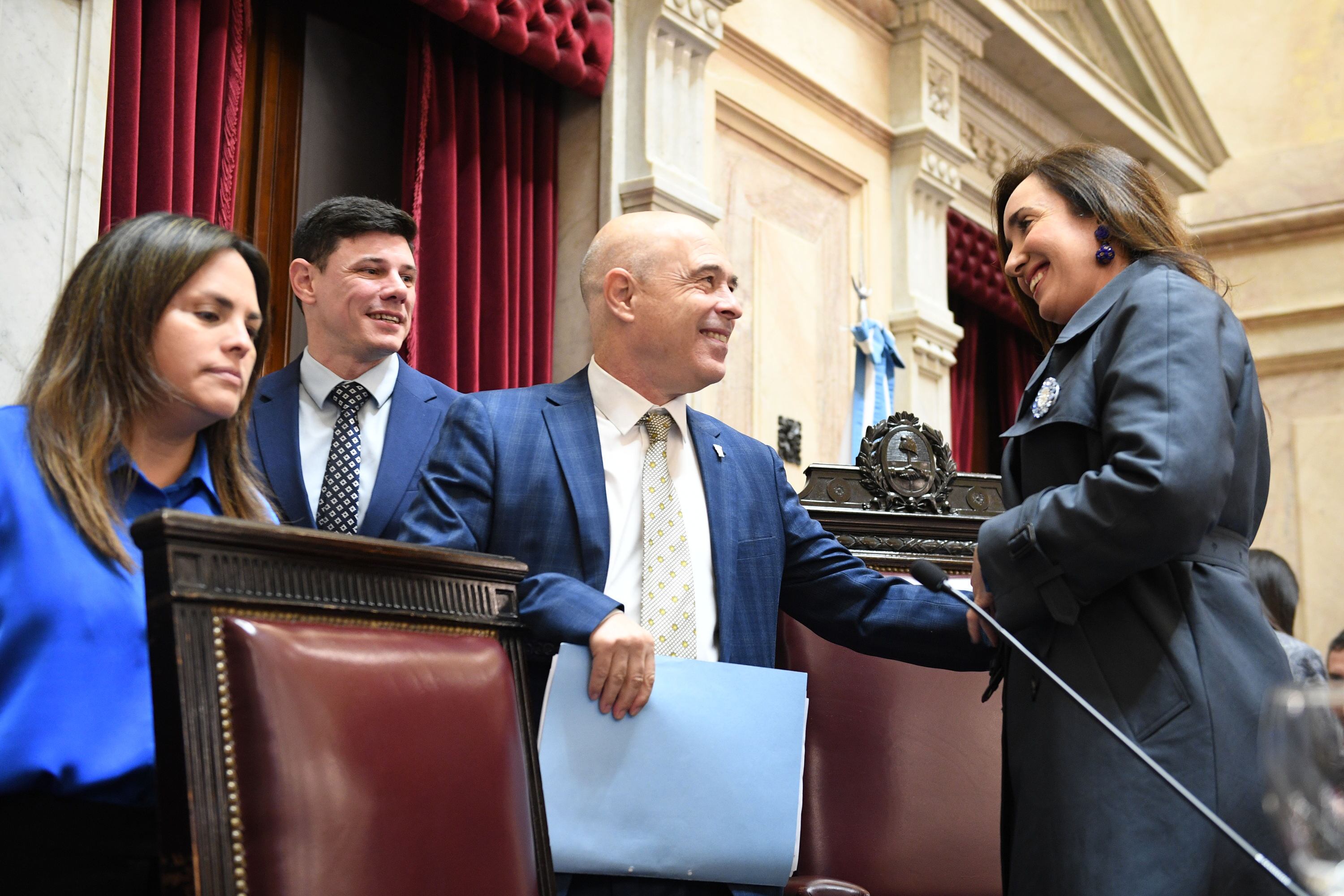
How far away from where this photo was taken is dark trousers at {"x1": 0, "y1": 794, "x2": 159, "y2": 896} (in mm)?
1323

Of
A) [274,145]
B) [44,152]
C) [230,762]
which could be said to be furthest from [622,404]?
[274,145]

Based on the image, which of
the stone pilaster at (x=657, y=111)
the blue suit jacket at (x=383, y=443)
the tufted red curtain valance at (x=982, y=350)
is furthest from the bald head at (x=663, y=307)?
the tufted red curtain valance at (x=982, y=350)

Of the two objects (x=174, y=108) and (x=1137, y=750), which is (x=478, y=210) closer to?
(x=174, y=108)

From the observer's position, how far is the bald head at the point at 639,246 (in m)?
2.29

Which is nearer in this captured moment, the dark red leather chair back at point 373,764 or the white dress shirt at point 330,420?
the dark red leather chair back at point 373,764

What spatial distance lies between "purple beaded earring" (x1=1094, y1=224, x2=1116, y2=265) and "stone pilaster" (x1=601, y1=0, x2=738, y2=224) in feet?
8.25

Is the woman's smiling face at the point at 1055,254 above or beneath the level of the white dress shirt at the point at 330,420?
above

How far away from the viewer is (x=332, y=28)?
402 cm

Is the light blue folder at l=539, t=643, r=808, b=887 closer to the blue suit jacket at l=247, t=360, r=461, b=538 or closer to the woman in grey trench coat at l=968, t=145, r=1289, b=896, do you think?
the woman in grey trench coat at l=968, t=145, r=1289, b=896

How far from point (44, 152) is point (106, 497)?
5.48ft

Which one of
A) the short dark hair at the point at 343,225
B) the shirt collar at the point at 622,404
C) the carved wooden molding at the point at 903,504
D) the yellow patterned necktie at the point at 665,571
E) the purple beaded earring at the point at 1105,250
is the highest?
the short dark hair at the point at 343,225

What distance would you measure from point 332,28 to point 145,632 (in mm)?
2993

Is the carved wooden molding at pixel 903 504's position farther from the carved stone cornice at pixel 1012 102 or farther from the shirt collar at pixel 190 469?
the carved stone cornice at pixel 1012 102

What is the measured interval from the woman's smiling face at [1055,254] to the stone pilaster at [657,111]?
2409 millimetres
